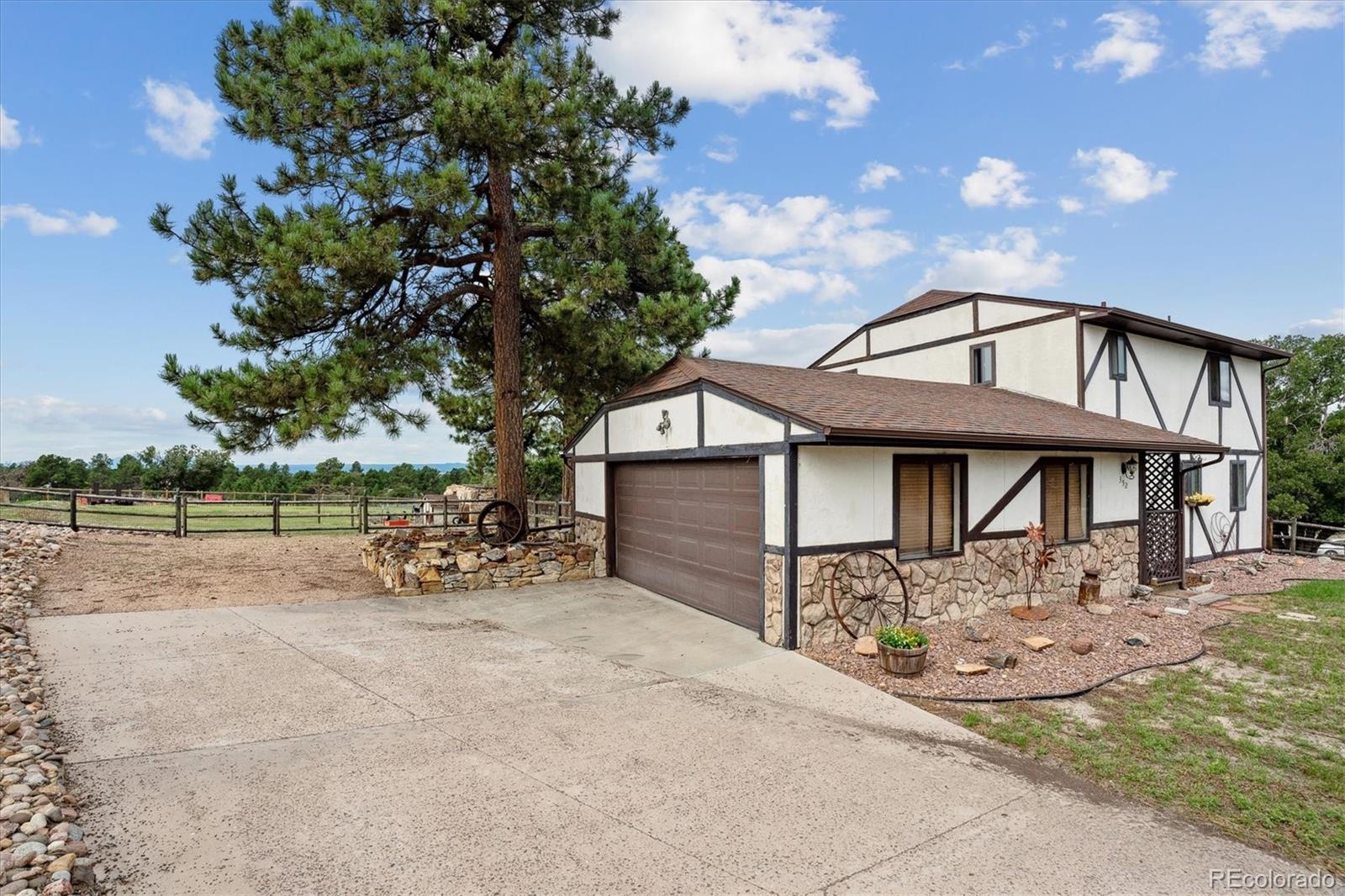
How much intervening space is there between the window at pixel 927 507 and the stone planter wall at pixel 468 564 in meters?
5.86

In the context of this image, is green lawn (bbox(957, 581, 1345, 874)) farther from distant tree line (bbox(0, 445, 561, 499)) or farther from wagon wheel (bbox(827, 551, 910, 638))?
distant tree line (bbox(0, 445, 561, 499))

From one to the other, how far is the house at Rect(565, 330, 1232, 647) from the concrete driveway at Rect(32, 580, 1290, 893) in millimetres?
1535

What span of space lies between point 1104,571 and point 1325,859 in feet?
25.8

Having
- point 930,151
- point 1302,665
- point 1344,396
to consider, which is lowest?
point 1302,665

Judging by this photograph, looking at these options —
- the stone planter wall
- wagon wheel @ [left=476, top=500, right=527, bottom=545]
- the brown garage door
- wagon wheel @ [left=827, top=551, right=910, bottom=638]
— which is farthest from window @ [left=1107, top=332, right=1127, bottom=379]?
wagon wheel @ [left=476, top=500, right=527, bottom=545]

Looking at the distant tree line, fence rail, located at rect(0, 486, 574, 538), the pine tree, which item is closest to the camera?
the pine tree

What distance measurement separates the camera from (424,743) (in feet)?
14.7

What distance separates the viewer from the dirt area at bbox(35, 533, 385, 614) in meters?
9.01

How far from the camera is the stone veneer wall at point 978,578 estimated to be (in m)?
7.11

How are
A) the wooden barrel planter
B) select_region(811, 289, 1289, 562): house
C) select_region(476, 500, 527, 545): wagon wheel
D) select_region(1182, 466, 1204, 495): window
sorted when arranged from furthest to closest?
select_region(1182, 466, 1204, 495): window → select_region(811, 289, 1289, 562): house → select_region(476, 500, 527, 545): wagon wheel → the wooden barrel planter

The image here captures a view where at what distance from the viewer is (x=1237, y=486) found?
51.1 feet

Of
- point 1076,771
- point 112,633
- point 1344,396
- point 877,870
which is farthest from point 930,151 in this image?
point 1344,396

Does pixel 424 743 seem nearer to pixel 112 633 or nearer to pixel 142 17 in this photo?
pixel 112 633

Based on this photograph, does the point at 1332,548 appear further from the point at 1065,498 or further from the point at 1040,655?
the point at 1040,655
